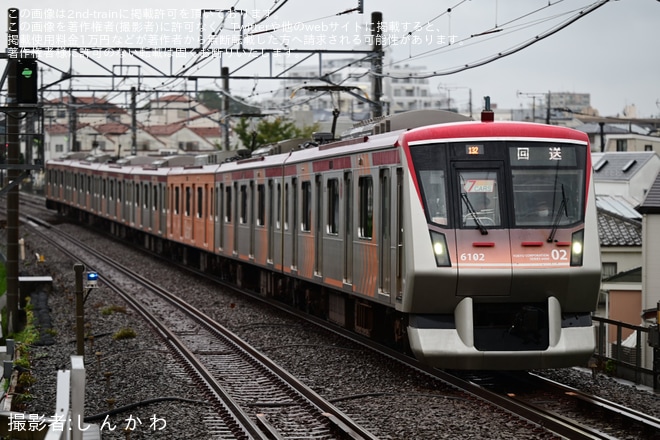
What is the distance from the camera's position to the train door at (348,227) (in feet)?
44.8

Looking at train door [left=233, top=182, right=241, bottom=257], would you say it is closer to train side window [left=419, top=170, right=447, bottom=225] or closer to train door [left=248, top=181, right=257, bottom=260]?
train door [left=248, top=181, right=257, bottom=260]

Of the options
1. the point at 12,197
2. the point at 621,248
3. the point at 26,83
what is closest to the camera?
the point at 26,83

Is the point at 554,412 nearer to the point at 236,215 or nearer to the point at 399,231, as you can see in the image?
the point at 399,231

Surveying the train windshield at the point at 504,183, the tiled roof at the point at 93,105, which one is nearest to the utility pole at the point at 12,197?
the train windshield at the point at 504,183

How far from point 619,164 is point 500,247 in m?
35.4

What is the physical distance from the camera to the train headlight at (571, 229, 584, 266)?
10820 mm

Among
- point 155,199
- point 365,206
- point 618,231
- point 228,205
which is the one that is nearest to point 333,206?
point 365,206

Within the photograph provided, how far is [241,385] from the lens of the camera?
1170cm

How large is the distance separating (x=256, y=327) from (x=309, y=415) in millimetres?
6867

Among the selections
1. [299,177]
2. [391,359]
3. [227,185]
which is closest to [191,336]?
[299,177]

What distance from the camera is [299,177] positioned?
1683cm

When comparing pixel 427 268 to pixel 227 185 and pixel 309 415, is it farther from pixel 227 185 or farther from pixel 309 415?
pixel 227 185

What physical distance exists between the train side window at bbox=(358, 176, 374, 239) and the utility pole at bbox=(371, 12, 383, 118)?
7.13m

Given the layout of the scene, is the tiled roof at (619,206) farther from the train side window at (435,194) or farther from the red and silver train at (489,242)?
the train side window at (435,194)
